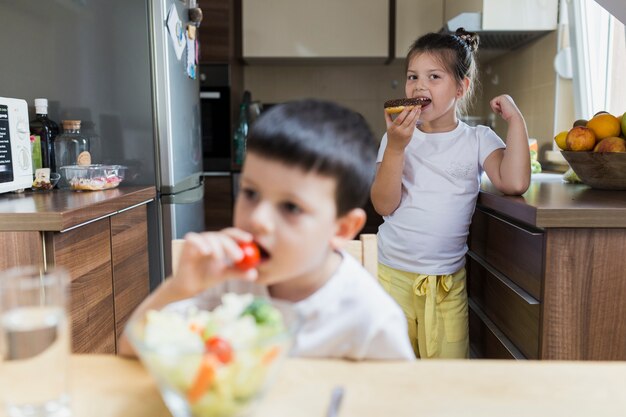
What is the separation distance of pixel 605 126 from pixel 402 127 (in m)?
0.62

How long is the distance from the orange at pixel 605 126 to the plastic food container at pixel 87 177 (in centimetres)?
144

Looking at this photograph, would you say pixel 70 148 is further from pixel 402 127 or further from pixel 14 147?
pixel 402 127

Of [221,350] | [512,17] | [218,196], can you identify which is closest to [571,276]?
[221,350]

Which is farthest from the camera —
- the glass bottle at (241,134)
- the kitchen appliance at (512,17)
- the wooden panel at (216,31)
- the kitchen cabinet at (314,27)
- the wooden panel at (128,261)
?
the kitchen cabinet at (314,27)

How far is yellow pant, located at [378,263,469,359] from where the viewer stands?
1554 millimetres

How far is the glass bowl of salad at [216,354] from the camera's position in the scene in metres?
0.47

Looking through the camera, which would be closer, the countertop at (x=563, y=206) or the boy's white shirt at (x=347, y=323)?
the boy's white shirt at (x=347, y=323)

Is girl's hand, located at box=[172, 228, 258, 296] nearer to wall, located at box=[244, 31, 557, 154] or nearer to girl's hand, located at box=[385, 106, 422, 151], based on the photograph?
girl's hand, located at box=[385, 106, 422, 151]

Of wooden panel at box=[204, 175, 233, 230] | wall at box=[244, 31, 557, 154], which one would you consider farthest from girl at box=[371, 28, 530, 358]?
wall at box=[244, 31, 557, 154]

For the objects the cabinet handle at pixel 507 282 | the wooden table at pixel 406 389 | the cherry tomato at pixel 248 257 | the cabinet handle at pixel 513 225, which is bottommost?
the cabinet handle at pixel 507 282

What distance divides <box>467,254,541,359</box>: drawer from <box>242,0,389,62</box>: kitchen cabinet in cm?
183

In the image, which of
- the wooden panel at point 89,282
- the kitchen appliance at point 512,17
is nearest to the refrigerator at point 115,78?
the wooden panel at point 89,282

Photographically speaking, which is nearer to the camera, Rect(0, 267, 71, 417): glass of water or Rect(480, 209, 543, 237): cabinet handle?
Rect(0, 267, 71, 417): glass of water

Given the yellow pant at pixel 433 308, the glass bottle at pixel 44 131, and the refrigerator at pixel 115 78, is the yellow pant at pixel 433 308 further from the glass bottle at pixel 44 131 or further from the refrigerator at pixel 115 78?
the glass bottle at pixel 44 131
